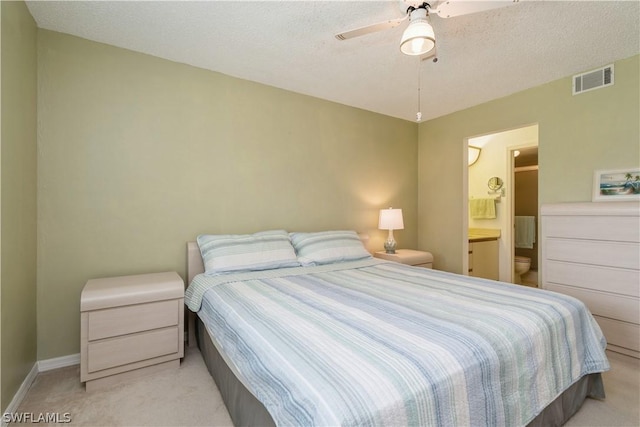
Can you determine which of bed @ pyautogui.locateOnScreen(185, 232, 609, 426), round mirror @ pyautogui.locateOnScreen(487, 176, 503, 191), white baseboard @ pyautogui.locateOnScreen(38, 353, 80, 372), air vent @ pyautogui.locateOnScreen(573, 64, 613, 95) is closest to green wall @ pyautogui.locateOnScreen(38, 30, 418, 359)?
white baseboard @ pyautogui.locateOnScreen(38, 353, 80, 372)

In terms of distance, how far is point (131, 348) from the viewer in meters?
1.92

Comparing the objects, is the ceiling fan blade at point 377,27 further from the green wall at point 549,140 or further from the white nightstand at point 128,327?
the green wall at point 549,140

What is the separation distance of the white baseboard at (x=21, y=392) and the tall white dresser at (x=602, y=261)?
400 cm

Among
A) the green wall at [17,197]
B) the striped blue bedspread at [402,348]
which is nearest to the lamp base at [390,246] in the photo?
the striped blue bedspread at [402,348]

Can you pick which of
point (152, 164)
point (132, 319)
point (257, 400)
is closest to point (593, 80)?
point (257, 400)

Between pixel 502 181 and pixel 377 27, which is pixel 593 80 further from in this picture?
pixel 377 27

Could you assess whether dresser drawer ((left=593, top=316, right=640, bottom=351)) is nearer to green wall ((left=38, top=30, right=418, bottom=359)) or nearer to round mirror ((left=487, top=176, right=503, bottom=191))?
round mirror ((left=487, top=176, right=503, bottom=191))

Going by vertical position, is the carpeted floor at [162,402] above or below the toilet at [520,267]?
below

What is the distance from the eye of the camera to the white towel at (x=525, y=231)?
480cm

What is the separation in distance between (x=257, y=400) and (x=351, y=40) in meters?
2.34

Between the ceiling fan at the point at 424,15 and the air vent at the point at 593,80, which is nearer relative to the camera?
the ceiling fan at the point at 424,15

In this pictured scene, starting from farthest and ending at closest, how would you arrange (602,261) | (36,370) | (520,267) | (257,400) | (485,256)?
(520,267)
(485,256)
(602,261)
(36,370)
(257,400)

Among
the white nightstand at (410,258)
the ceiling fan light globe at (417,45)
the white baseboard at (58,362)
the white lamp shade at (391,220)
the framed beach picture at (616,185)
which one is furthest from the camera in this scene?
the white lamp shade at (391,220)

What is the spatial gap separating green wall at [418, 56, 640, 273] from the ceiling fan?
72.4 inches
